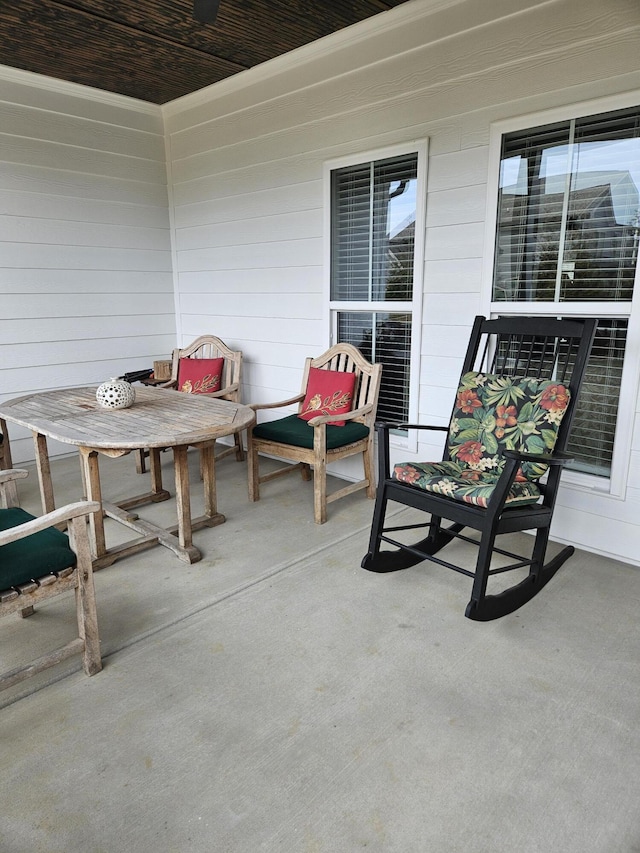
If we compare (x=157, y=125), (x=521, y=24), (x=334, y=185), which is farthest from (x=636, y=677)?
(x=157, y=125)

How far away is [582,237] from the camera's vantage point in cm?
280

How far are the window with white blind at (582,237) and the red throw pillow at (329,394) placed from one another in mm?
1064

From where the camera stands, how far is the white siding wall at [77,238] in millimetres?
4332

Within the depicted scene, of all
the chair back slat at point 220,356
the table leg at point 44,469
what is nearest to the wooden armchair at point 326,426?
the chair back slat at point 220,356


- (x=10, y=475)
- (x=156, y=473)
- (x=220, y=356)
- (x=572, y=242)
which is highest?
(x=572, y=242)

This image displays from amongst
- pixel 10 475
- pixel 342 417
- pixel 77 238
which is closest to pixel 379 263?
pixel 342 417

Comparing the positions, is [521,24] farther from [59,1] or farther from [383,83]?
[59,1]

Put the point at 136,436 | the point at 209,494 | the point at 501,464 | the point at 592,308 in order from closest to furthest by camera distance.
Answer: the point at 136,436 → the point at 501,464 → the point at 592,308 → the point at 209,494

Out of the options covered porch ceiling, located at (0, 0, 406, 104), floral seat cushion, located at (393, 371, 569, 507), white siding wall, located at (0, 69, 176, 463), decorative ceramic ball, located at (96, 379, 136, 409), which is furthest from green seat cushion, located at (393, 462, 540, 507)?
white siding wall, located at (0, 69, 176, 463)

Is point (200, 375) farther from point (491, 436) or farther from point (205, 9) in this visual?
point (205, 9)

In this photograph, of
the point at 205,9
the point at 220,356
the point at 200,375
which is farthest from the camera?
the point at 220,356

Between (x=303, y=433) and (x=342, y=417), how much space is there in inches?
10.2

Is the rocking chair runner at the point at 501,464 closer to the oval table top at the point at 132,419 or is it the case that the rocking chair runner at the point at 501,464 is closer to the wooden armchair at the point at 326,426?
the wooden armchair at the point at 326,426

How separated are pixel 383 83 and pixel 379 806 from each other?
363cm
